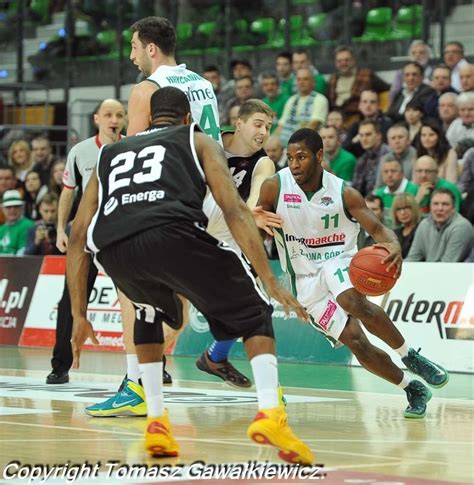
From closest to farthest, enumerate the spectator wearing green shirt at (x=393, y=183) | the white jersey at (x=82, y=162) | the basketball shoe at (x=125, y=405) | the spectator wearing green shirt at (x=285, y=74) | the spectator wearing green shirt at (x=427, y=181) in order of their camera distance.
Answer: the basketball shoe at (x=125, y=405)
the white jersey at (x=82, y=162)
the spectator wearing green shirt at (x=427, y=181)
the spectator wearing green shirt at (x=393, y=183)
the spectator wearing green shirt at (x=285, y=74)

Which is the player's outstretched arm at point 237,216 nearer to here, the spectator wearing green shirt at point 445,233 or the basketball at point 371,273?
the basketball at point 371,273

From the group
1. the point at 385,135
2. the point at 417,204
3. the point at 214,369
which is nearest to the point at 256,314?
the point at 214,369

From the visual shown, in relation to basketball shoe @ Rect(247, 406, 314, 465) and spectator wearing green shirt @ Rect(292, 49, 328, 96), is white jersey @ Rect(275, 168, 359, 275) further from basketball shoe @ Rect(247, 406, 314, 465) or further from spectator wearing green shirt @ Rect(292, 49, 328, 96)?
spectator wearing green shirt @ Rect(292, 49, 328, 96)

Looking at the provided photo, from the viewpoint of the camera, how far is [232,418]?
9.09 meters

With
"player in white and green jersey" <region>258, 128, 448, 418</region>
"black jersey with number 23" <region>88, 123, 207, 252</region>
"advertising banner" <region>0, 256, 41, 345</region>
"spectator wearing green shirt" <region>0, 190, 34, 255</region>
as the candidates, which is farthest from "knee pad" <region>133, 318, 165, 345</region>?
"spectator wearing green shirt" <region>0, 190, 34, 255</region>

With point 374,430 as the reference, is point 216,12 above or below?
above

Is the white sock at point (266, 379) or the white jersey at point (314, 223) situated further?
the white jersey at point (314, 223)

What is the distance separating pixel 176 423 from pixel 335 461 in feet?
6.49

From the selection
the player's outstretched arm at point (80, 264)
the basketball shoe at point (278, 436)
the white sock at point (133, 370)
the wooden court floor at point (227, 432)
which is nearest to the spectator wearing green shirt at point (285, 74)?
the wooden court floor at point (227, 432)

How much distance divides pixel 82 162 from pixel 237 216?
15.9 feet

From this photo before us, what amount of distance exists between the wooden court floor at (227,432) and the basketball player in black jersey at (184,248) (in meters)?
0.33

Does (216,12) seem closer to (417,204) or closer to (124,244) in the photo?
(417,204)

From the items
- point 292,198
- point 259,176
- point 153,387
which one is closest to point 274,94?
point 259,176

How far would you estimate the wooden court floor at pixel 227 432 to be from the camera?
21.5 ft
